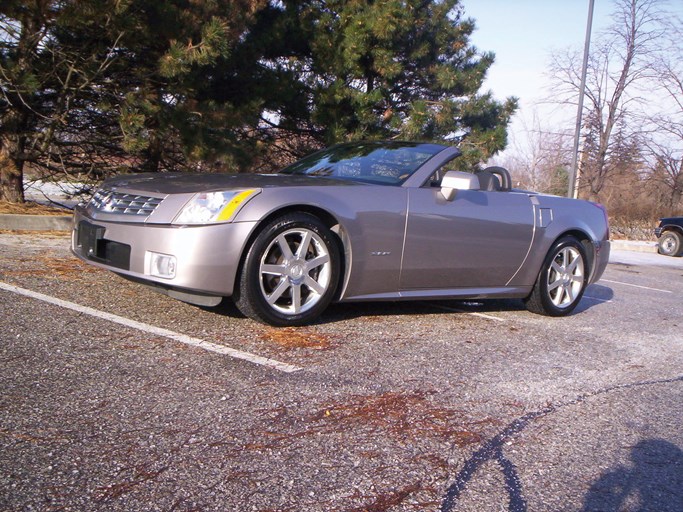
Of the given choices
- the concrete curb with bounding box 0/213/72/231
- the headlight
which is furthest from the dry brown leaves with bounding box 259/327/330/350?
the concrete curb with bounding box 0/213/72/231

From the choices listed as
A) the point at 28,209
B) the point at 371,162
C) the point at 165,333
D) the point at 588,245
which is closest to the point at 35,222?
the point at 28,209

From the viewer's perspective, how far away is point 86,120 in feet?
34.4

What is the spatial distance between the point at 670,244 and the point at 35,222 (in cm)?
1605

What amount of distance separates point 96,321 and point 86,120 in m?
7.34

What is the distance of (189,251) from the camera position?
391 centimetres

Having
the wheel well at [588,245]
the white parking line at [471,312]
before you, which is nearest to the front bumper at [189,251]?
the white parking line at [471,312]

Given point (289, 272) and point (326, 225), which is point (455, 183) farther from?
point (289, 272)

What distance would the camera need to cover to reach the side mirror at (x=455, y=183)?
4750 millimetres

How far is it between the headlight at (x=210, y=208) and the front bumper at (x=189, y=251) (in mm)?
46

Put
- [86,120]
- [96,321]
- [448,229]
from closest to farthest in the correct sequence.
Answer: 1. [96,321]
2. [448,229]
3. [86,120]

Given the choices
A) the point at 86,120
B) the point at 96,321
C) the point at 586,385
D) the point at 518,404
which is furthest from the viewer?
the point at 86,120

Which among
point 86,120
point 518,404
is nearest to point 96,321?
point 518,404

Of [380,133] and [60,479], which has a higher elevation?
[380,133]

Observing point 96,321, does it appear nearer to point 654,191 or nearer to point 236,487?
point 236,487
